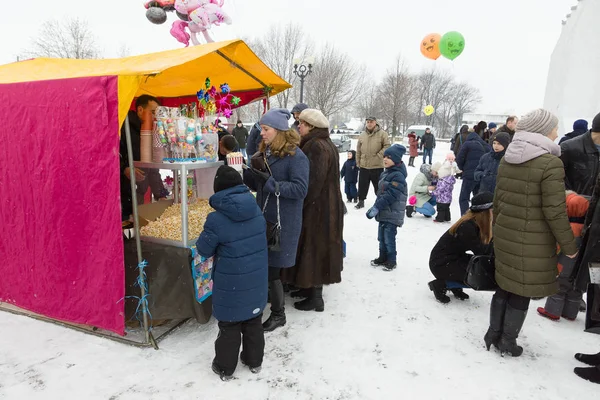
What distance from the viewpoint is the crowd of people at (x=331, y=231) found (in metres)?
2.54

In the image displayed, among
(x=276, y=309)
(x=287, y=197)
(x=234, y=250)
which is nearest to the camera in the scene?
(x=234, y=250)

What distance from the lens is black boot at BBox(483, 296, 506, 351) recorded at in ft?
9.84

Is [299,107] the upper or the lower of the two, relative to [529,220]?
upper

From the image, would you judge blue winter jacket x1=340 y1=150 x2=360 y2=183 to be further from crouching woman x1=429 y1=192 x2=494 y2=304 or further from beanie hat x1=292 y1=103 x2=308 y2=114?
crouching woman x1=429 y1=192 x2=494 y2=304

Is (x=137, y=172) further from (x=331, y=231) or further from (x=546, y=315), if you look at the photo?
(x=546, y=315)

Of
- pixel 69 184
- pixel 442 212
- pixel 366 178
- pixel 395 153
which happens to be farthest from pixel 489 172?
pixel 69 184

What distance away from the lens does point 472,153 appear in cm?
700

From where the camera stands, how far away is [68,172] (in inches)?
117

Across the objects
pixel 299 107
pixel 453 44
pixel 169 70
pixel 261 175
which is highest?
pixel 453 44

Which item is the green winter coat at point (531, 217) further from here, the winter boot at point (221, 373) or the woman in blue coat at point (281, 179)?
the winter boot at point (221, 373)

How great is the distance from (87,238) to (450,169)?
643 cm

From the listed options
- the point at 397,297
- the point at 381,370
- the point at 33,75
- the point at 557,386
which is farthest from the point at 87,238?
the point at 557,386

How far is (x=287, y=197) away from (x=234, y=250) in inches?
31.6

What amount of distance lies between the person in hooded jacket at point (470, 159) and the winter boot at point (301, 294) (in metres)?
4.34
